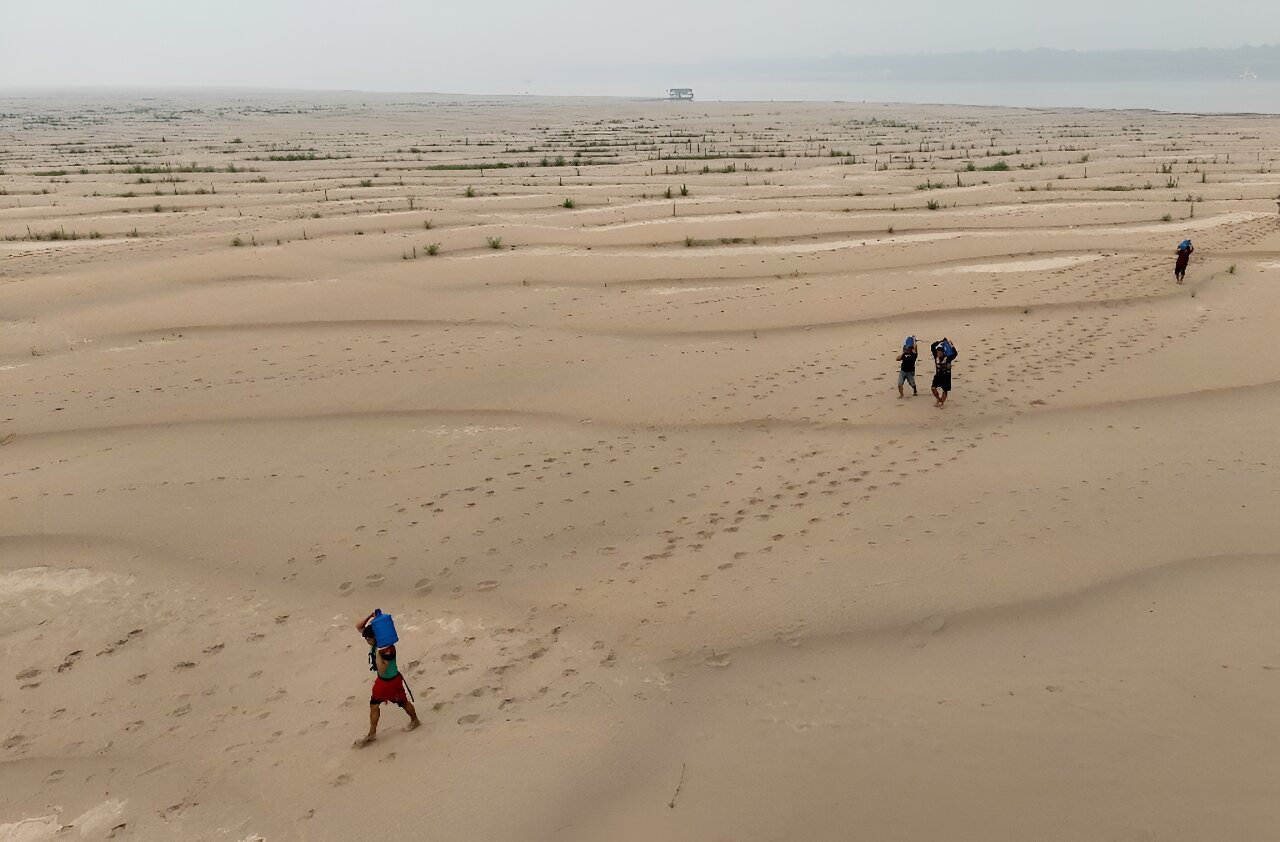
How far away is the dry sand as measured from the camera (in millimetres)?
5520

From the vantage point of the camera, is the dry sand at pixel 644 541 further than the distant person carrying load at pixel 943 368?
No

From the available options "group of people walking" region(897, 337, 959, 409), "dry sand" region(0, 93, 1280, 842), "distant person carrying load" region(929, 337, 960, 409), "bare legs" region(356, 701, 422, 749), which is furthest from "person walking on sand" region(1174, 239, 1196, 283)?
"bare legs" region(356, 701, 422, 749)

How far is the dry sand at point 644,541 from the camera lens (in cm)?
552

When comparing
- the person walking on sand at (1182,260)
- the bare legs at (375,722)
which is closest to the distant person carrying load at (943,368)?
the bare legs at (375,722)

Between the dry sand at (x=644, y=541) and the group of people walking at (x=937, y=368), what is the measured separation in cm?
29

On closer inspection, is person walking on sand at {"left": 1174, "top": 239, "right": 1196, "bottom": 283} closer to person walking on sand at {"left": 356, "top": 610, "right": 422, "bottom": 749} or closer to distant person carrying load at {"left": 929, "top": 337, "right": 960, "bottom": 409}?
distant person carrying load at {"left": 929, "top": 337, "right": 960, "bottom": 409}

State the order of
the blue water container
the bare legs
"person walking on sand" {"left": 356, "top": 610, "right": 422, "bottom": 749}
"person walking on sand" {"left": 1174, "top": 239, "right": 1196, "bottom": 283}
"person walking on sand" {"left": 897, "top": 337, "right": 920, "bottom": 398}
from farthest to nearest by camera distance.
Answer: "person walking on sand" {"left": 1174, "top": 239, "right": 1196, "bottom": 283}
"person walking on sand" {"left": 897, "top": 337, "right": 920, "bottom": 398}
the bare legs
"person walking on sand" {"left": 356, "top": 610, "right": 422, "bottom": 749}
the blue water container

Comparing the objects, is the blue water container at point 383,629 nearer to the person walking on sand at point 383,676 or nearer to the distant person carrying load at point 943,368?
the person walking on sand at point 383,676

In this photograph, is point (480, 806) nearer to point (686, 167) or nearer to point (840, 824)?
point (840, 824)

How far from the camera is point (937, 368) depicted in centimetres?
1095

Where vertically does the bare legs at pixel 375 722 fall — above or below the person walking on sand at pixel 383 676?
below

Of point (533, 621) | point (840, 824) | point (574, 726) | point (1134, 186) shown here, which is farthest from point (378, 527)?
point (1134, 186)

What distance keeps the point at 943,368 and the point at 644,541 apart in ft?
16.5

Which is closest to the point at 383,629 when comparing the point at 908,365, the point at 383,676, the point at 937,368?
the point at 383,676
